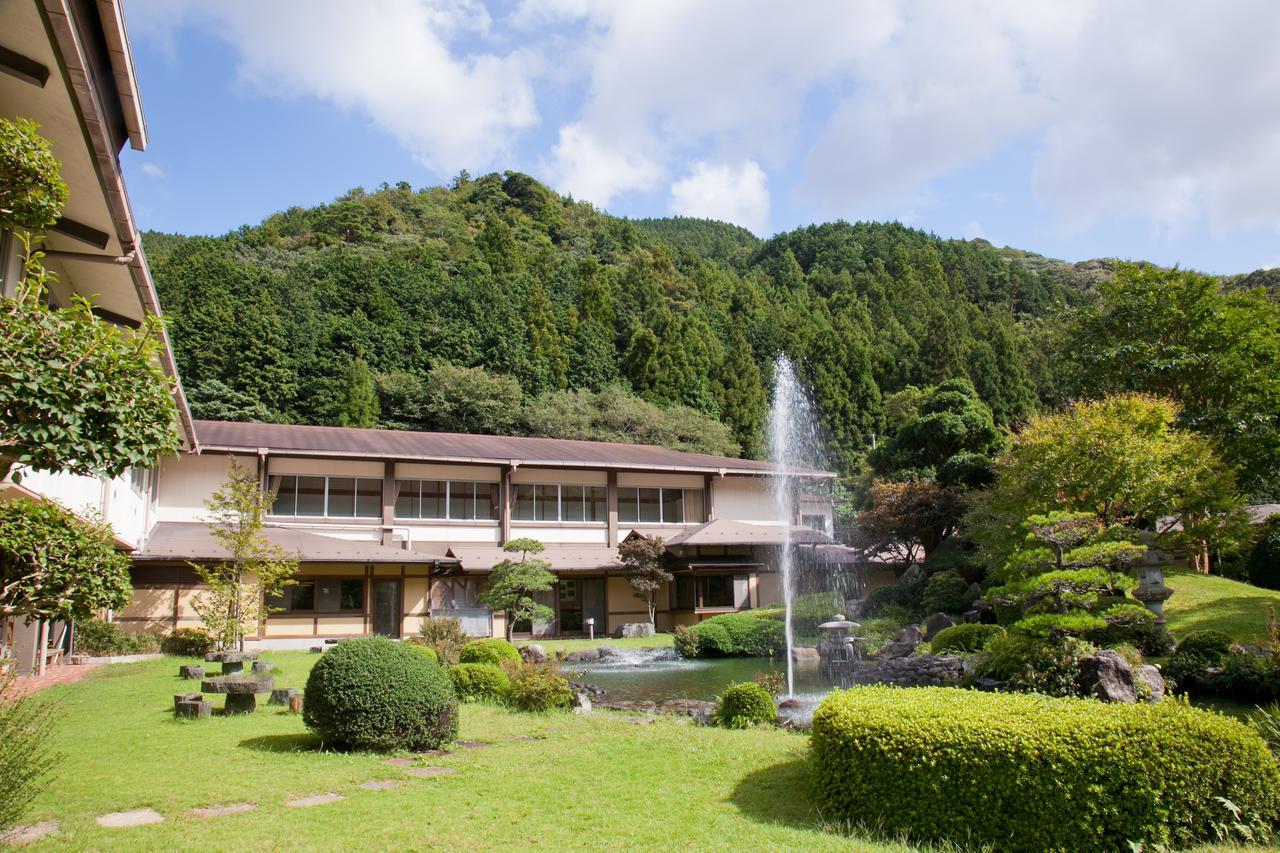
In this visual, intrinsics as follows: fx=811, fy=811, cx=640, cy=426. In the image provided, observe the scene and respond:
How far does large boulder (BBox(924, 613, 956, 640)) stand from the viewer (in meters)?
20.2

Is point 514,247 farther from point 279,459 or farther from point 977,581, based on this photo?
point 977,581

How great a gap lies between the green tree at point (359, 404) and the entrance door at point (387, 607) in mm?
19379

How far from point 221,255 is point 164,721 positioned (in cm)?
4528

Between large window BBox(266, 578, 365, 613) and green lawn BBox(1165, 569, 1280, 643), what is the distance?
20.9 m

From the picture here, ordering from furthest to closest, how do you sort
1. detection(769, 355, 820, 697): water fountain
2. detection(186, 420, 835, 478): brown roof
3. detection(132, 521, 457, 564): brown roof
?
detection(769, 355, 820, 697): water fountain < detection(186, 420, 835, 478): brown roof < detection(132, 521, 457, 564): brown roof

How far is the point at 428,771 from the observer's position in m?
7.68

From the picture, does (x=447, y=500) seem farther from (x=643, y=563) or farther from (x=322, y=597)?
(x=643, y=563)

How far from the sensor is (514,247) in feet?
204

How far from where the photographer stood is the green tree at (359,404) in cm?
4316

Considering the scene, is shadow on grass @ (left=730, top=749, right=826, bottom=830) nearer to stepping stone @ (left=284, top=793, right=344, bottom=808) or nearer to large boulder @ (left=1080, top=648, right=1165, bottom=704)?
stepping stone @ (left=284, top=793, right=344, bottom=808)

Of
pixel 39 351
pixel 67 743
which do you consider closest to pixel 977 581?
pixel 67 743

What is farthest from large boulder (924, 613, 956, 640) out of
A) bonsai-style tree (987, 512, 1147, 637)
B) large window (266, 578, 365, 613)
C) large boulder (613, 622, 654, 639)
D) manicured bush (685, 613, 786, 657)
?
large window (266, 578, 365, 613)

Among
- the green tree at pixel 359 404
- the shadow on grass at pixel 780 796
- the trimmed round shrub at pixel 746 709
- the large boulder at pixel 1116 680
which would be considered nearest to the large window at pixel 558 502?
the green tree at pixel 359 404

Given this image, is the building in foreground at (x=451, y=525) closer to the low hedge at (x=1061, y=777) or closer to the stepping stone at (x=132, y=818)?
the stepping stone at (x=132, y=818)
